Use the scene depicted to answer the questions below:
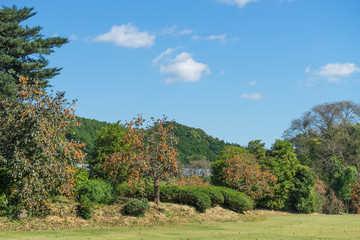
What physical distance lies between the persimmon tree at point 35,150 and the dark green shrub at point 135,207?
11.6 feet

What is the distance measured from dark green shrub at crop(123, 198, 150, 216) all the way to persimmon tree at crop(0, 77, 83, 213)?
3.52 m

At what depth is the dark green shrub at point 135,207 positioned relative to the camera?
19906 millimetres

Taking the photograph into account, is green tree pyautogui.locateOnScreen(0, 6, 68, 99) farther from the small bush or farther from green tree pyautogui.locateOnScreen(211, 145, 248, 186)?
the small bush

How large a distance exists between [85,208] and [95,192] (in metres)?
1.14

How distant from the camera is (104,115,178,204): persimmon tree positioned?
21.2m

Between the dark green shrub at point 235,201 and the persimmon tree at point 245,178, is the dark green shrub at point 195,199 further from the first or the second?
Answer: the persimmon tree at point 245,178

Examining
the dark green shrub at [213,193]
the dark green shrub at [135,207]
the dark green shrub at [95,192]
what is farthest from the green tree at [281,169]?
the dark green shrub at [95,192]

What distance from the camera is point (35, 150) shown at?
16.6 m

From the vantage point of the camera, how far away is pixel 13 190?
16.8 meters

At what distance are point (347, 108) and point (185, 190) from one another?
41590 mm

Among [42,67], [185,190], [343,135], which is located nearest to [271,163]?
[185,190]

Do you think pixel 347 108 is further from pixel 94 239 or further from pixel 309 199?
pixel 94 239

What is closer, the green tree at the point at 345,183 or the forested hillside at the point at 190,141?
the green tree at the point at 345,183

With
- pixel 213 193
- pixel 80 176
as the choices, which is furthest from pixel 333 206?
pixel 80 176
